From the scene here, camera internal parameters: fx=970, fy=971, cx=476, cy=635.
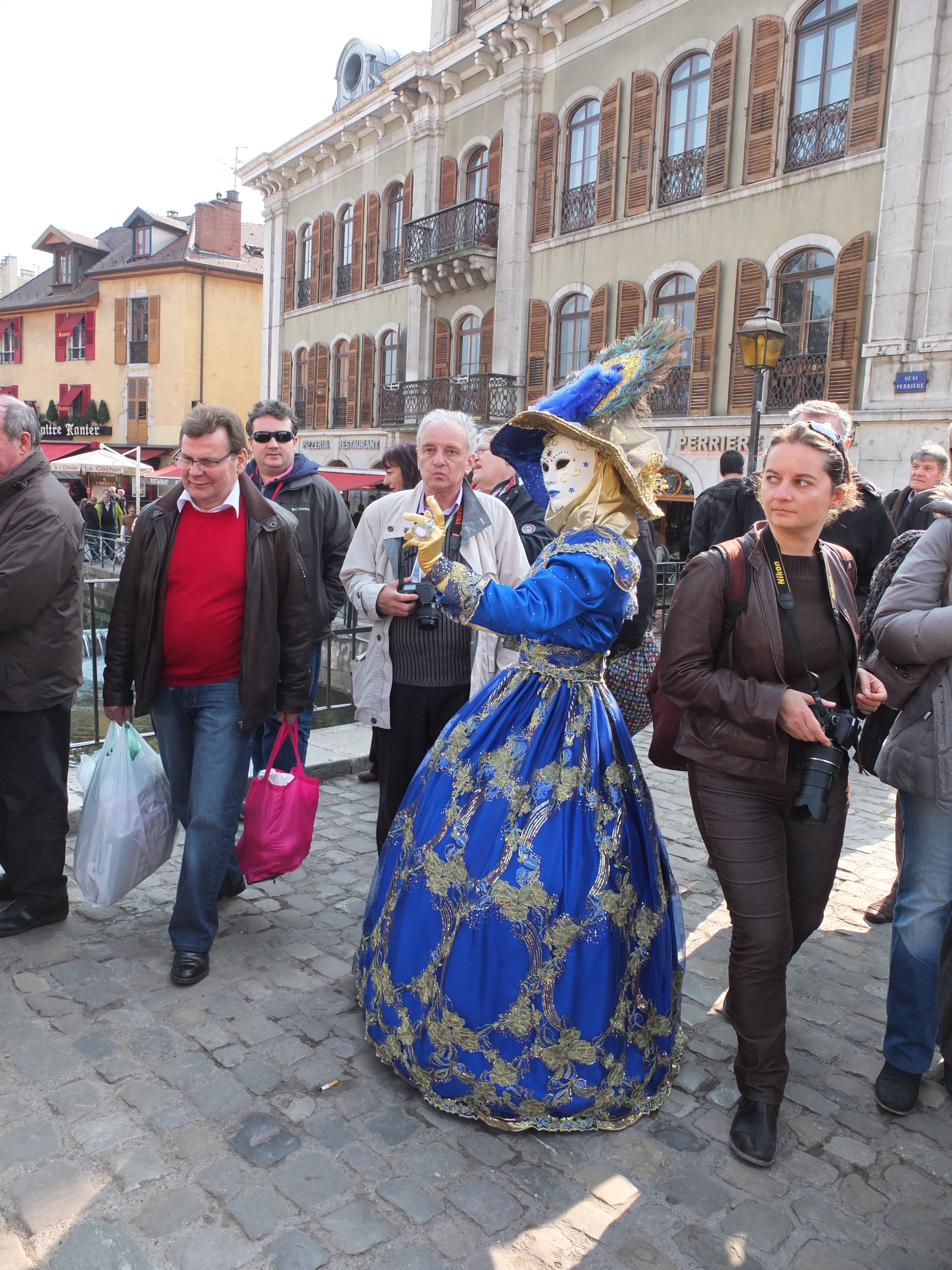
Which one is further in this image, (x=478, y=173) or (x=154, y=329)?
(x=154, y=329)

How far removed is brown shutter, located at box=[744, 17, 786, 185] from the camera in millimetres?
14570

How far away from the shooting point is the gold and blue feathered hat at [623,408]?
9.32 ft

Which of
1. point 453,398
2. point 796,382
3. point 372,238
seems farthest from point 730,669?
point 372,238

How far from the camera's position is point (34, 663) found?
3.62 m

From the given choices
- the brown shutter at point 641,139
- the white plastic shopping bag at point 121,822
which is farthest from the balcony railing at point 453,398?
the white plastic shopping bag at point 121,822

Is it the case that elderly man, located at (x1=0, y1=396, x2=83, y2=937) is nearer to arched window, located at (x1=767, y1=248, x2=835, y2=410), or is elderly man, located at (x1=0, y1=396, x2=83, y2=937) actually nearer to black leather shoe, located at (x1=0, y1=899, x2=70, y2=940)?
black leather shoe, located at (x1=0, y1=899, x2=70, y2=940)

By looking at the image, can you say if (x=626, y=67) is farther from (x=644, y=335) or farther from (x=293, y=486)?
(x=644, y=335)

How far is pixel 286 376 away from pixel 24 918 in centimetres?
2547

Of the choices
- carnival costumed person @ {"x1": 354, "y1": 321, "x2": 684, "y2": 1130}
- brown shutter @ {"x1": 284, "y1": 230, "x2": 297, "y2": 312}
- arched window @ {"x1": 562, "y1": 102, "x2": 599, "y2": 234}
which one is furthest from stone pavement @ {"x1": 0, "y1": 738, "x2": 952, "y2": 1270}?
brown shutter @ {"x1": 284, "y1": 230, "x2": 297, "y2": 312}

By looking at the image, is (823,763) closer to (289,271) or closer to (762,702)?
(762,702)

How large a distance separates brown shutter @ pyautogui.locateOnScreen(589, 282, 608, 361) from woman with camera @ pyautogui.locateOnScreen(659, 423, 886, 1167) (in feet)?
50.7


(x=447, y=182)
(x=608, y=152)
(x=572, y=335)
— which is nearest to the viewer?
(x=608, y=152)

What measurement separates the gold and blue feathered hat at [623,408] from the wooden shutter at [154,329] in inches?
1380

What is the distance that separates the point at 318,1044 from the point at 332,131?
25258mm
